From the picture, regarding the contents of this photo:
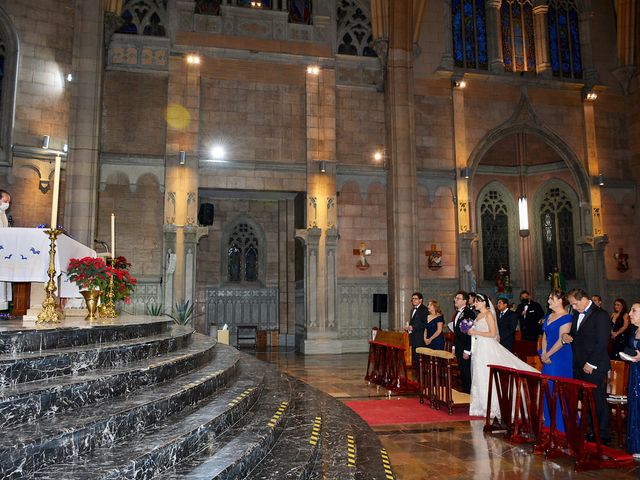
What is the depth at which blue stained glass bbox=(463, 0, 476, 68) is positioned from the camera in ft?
63.6

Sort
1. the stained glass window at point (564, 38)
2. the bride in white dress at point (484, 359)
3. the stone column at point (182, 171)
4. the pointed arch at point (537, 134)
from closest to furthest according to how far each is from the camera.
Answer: the bride in white dress at point (484, 359) < the stone column at point (182, 171) < the pointed arch at point (537, 134) < the stained glass window at point (564, 38)

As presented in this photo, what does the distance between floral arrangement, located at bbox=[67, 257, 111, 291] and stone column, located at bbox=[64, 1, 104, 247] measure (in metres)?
8.74

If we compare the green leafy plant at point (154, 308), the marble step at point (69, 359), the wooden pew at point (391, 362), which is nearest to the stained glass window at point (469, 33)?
the wooden pew at point (391, 362)

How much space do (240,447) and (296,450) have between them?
544 mm

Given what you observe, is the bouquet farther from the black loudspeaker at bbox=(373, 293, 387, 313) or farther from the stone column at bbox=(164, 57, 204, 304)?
the stone column at bbox=(164, 57, 204, 304)

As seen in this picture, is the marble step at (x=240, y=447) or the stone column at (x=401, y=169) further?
the stone column at (x=401, y=169)

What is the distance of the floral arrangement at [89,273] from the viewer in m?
6.24

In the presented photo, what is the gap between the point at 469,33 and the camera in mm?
19500

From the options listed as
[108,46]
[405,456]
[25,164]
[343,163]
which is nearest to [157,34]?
[108,46]

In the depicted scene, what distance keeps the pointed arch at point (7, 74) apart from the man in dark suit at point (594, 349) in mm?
14835

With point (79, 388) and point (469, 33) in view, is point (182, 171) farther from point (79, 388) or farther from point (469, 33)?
point (79, 388)

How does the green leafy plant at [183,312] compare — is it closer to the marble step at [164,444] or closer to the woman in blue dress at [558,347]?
the marble step at [164,444]

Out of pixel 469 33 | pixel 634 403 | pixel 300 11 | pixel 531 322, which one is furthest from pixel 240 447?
pixel 469 33

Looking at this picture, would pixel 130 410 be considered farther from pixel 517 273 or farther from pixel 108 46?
pixel 517 273
